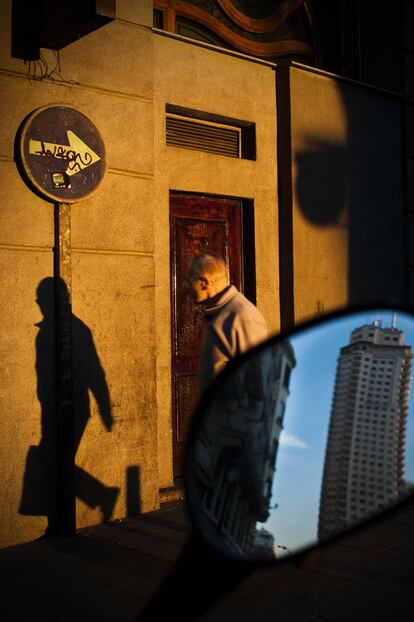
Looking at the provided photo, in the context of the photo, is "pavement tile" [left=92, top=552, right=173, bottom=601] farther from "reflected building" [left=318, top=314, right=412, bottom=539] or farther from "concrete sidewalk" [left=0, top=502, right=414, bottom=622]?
"reflected building" [left=318, top=314, right=412, bottom=539]

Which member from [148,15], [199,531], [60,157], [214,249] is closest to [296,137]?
[214,249]

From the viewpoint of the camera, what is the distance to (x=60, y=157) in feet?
16.3

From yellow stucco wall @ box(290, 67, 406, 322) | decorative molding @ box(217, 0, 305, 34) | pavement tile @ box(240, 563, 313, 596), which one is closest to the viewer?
pavement tile @ box(240, 563, 313, 596)

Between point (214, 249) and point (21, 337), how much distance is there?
2.21 metres

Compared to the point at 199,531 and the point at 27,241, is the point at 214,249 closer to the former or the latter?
the point at 27,241

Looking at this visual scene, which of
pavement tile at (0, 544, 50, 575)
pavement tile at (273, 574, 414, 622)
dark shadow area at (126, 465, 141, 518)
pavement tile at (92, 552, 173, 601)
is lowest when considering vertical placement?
pavement tile at (0, 544, 50, 575)

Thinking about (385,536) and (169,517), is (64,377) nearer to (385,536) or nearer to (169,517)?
(169,517)

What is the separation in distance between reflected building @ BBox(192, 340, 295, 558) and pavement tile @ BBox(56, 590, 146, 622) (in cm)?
284

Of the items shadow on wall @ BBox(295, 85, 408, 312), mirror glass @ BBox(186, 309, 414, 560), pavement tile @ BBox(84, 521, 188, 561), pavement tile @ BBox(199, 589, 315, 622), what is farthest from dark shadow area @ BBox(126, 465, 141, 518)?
mirror glass @ BBox(186, 309, 414, 560)

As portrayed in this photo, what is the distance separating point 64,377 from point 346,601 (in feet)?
7.93

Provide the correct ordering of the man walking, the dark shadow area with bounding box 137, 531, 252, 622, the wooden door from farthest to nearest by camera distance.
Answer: the wooden door < the man walking < the dark shadow area with bounding box 137, 531, 252, 622

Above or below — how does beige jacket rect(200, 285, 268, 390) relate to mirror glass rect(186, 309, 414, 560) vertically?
above

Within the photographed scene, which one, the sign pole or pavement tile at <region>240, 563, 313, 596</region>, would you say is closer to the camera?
pavement tile at <region>240, 563, 313, 596</region>

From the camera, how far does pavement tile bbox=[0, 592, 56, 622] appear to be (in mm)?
3475
